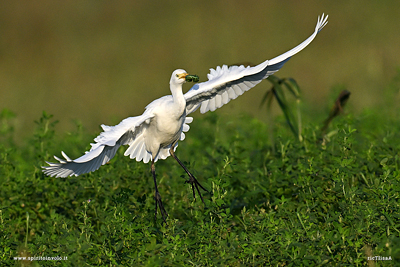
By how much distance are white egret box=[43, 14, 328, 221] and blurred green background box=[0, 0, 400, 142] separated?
503 centimetres

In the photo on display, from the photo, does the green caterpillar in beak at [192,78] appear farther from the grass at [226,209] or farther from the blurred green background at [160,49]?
the blurred green background at [160,49]

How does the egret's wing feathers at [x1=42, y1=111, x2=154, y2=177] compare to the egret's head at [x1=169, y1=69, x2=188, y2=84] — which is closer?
the egret's wing feathers at [x1=42, y1=111, x2=154, y2=177]

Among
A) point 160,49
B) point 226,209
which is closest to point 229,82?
point 226,209

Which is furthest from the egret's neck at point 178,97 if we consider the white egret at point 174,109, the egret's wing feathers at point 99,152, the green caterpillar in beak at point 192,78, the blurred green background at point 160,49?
the blurred green background at point 160,49

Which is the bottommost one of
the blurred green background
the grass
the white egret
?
the grass

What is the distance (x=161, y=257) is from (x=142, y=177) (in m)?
2.08

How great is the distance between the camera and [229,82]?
570 cm

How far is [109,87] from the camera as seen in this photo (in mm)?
13336

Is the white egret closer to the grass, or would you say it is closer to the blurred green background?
the grass

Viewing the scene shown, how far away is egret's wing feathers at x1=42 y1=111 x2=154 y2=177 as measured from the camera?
15.3 ft

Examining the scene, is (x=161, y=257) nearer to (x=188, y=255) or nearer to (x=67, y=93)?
(x=188, y=255)

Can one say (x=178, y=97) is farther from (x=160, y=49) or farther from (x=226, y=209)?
(x=160, y=49)

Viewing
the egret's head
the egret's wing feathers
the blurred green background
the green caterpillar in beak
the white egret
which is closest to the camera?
the egret's wing feathers

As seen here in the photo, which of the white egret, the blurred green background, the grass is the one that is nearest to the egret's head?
the white egret
